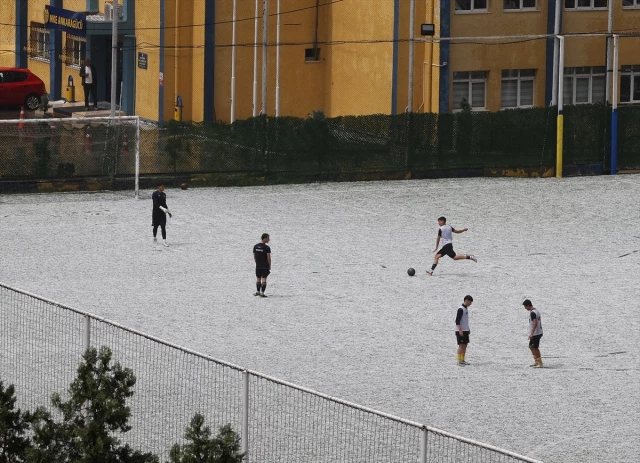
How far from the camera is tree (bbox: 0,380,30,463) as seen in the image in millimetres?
15227

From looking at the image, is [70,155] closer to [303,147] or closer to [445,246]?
[303,147]

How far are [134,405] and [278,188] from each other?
2441cm

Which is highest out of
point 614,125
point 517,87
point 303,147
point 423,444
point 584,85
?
point 584,85

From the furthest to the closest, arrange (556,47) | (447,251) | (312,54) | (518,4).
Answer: (312,54) → (518,4) → (556,47) → (447,251)

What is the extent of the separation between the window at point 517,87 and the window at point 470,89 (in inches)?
32.9

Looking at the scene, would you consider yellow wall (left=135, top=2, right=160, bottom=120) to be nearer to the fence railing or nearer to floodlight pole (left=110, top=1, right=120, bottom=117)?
floodlight pole (left=110, top=1, right=120, bottom=117)

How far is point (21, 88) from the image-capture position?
201 feet

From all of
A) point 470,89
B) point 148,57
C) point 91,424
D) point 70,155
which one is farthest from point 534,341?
point 148,57

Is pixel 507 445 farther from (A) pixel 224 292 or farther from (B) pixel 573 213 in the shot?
(B) pixel 573 213

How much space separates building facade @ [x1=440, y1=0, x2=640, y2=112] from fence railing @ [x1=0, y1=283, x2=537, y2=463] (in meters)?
29.7

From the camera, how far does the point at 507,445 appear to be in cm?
2009

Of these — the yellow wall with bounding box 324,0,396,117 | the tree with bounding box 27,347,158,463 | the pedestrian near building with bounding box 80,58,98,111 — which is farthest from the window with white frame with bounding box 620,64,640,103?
the tree with bounding box 27,347,158,463

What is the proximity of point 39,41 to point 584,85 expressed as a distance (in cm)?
2621

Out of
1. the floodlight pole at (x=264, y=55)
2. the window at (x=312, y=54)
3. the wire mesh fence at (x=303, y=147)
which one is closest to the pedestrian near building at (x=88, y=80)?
the window at (x=312, y=54)
